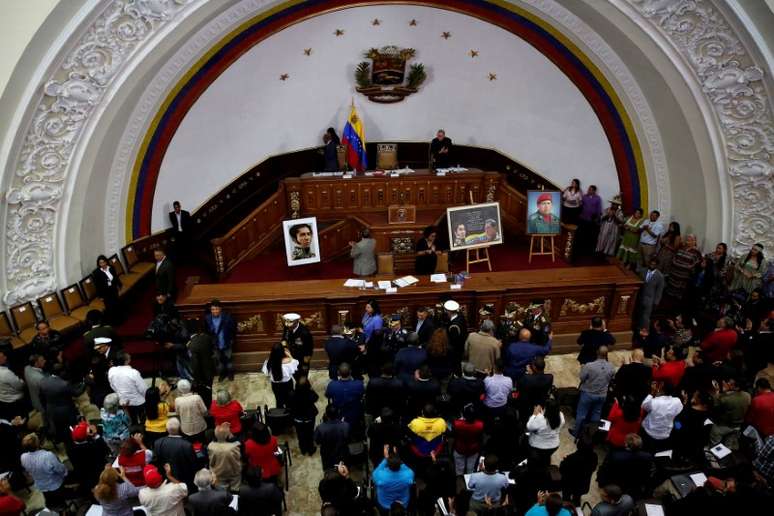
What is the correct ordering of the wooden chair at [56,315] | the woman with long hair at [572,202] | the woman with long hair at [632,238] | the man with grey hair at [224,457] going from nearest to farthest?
the man with grey hair at [224,457], the wooden chair at [56,315], the woman with long hair at [632,238], the woman with long hair at [572,202]

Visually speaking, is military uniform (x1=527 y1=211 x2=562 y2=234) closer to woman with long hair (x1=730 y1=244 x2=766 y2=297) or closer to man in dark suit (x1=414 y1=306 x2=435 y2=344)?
woman with long hair (x1=730 y1=244 x2=766 y2=297)

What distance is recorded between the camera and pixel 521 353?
6.88m

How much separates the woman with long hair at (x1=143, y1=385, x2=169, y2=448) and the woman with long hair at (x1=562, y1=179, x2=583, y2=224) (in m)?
9.24

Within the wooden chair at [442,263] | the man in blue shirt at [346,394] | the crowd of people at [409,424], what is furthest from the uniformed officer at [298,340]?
the wooden chair at [442,263]

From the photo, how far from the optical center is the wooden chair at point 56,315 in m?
8.71

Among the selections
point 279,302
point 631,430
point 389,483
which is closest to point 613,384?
point 631,430

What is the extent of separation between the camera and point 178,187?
12031mm

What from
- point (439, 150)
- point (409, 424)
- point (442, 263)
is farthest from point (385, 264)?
point (409, 424)

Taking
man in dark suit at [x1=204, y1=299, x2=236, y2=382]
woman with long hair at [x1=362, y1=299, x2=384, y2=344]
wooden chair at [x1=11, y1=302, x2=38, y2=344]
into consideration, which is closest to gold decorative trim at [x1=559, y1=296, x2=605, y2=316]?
woman with long hair at [x1=362, y1=299, x2=384, y2=344]

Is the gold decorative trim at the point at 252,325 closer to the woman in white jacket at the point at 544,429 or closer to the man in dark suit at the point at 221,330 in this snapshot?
the man in dark suit at the point at 221,330

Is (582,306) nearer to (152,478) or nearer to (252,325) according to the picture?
(252,325)

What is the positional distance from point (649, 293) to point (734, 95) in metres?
3.53

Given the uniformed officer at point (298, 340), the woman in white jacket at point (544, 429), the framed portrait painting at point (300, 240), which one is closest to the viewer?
the woman in white jacket at point (544, 429)

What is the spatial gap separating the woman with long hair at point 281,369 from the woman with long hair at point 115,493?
79.5 inches
